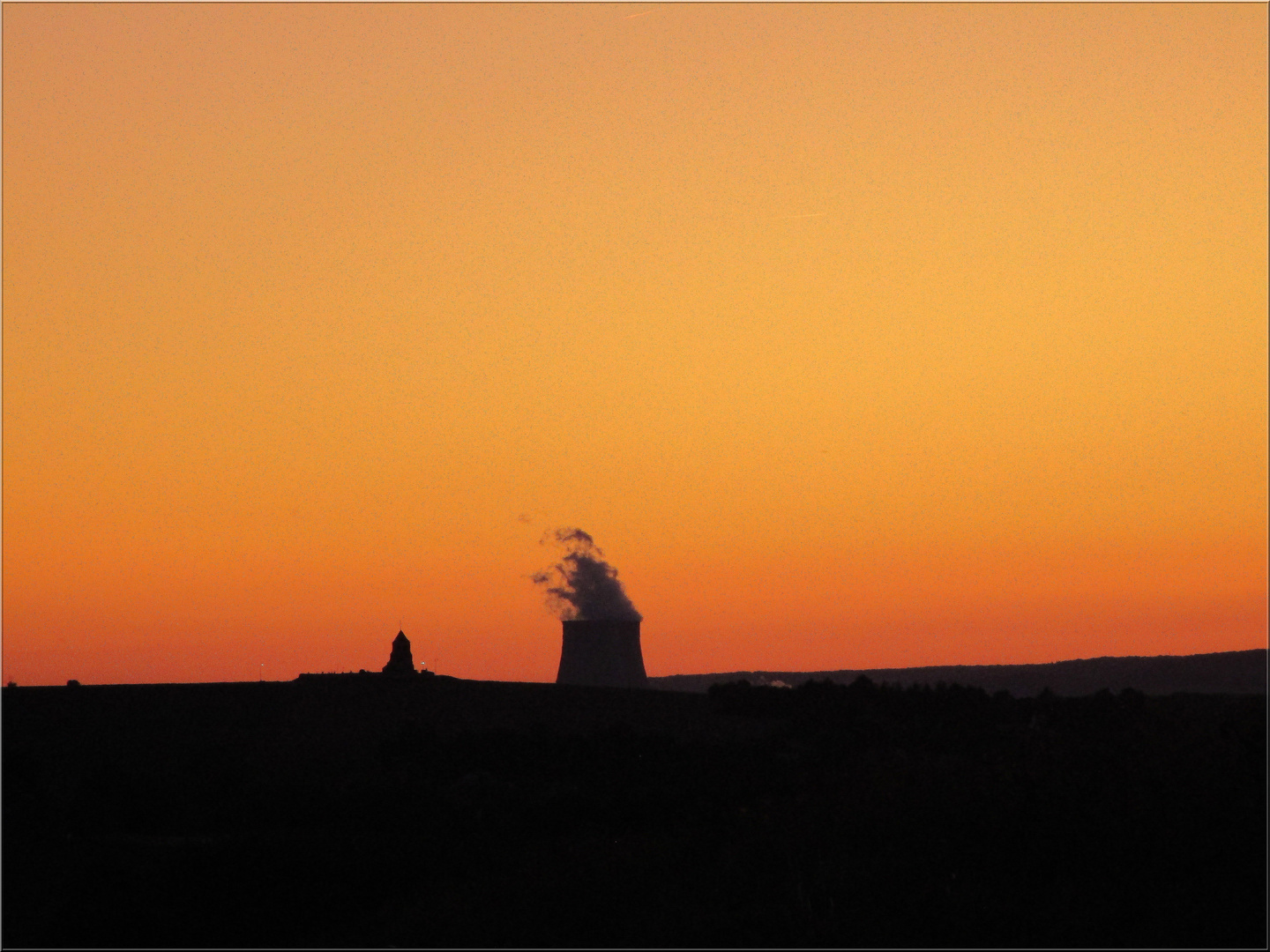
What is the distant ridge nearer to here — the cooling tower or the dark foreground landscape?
the cooling tower

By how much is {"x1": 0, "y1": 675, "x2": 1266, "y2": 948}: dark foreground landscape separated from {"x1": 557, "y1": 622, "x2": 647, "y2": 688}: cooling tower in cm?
2619

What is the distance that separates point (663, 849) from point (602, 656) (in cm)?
3824

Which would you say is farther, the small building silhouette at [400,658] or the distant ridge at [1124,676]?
the distant ridge at [1124,676]

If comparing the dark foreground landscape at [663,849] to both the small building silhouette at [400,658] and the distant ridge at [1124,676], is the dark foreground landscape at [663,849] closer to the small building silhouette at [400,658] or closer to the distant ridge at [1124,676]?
the small building silhouette at [400,658]

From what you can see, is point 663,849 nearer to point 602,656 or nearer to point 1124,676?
point 602,656

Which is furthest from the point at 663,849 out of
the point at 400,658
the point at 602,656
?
the point at 602,656

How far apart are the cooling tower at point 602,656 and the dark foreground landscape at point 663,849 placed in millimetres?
26189

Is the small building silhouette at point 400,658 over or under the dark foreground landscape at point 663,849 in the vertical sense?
over

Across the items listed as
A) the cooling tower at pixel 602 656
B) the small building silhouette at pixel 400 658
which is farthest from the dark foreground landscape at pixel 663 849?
the cooling tower at pixel 602 656

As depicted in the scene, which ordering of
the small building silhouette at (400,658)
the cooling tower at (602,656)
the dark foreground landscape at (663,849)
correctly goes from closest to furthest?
the dark foreground landscape at (663,849) < the small building silhouette at (400,658) < the cooling tower at (602,656)

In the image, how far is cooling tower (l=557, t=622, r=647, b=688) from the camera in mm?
55156

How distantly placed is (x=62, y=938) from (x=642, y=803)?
415 inches

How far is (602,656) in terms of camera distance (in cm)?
5541

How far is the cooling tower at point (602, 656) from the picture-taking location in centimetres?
5516
